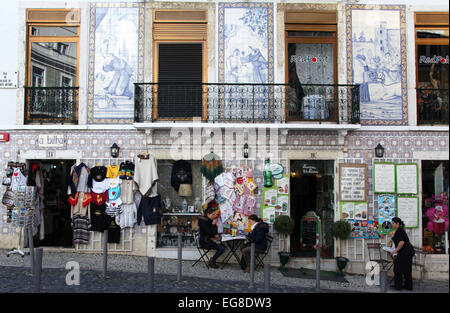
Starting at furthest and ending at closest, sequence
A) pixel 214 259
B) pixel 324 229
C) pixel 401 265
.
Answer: pixel 324 229, pixel 214 259, pixel 401 265

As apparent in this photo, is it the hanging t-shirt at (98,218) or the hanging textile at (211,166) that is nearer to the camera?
the hanging t-shirt at (98,218)

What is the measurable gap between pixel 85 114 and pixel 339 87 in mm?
6158

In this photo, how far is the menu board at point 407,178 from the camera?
33.2 ft

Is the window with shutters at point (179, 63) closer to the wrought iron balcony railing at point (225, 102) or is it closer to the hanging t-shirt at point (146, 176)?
the wrought iron balcony railing at point (225, 102)

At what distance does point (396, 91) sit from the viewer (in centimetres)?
1032

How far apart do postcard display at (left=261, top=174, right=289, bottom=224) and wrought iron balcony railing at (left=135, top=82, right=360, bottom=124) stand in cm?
161

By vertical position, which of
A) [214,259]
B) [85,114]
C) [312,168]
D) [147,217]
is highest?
[85,114]

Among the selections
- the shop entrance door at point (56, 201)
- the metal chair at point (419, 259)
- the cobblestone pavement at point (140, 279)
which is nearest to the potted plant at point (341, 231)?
the cobblestone pavement at point (140, 279)

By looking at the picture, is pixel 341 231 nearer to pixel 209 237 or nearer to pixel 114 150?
pixel 209 237

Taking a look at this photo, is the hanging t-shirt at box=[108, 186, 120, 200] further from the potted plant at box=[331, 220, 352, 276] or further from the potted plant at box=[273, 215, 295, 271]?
the potted plant at box=[331, 220, 352, 276]

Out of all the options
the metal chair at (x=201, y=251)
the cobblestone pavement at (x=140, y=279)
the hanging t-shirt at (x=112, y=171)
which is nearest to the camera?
the cobblestone pavement at (x=140, y=279)

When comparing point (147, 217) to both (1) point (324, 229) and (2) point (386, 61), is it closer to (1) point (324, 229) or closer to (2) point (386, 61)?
(1) point (324, 229)

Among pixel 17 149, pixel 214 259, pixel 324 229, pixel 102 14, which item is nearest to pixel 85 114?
pixel 17 149

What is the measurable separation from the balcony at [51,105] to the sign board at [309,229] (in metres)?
6.17
